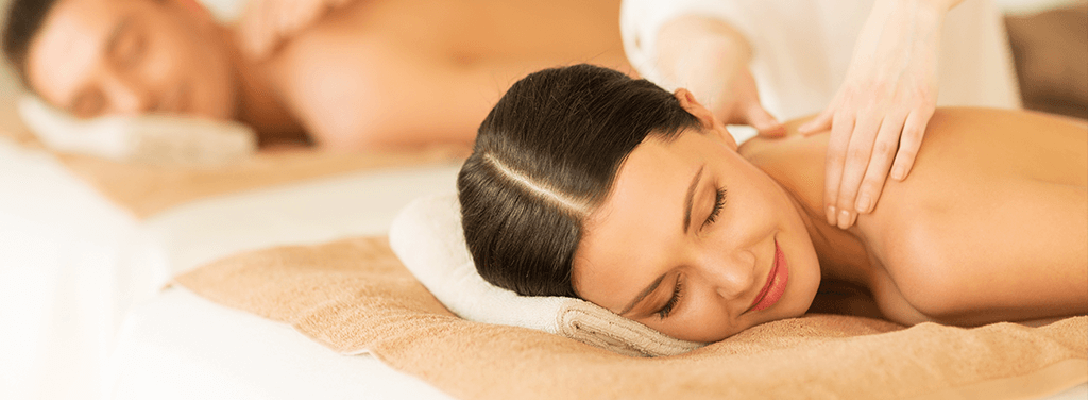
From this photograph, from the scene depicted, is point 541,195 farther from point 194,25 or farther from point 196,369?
point 194,25

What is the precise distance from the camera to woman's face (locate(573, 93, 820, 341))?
2.58 ft

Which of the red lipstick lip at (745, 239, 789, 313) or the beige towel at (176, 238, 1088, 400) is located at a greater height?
the beige towel at (176, 238, 1088, 400)

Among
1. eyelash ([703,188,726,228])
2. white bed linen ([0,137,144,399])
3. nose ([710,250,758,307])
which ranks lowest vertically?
white bed linen ([0,137,144,399])

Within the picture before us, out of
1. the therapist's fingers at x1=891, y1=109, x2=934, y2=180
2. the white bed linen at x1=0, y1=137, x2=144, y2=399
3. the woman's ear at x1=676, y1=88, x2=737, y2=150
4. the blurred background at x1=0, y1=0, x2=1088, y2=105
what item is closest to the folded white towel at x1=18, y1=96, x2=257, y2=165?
the white bed linen at x1=0, y1=137, x2=144, y2=399

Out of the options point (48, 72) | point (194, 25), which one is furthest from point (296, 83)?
point (48, 72)

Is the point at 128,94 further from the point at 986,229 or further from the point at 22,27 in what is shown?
the point at 986,229

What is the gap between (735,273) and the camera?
31.3 inches

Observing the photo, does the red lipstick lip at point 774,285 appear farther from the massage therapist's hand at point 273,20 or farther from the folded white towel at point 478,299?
the massage therapist's hand at point 273,20

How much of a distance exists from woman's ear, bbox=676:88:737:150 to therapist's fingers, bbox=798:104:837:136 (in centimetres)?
9

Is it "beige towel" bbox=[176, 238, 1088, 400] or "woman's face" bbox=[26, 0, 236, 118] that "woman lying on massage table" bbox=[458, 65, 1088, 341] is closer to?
"beige towel" bbox=[176, 238, 1088, 400]

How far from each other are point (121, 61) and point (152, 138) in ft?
0.99

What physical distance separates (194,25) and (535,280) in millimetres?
1689

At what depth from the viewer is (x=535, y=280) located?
85cm

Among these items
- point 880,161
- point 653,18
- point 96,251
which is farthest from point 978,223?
point 96,251
